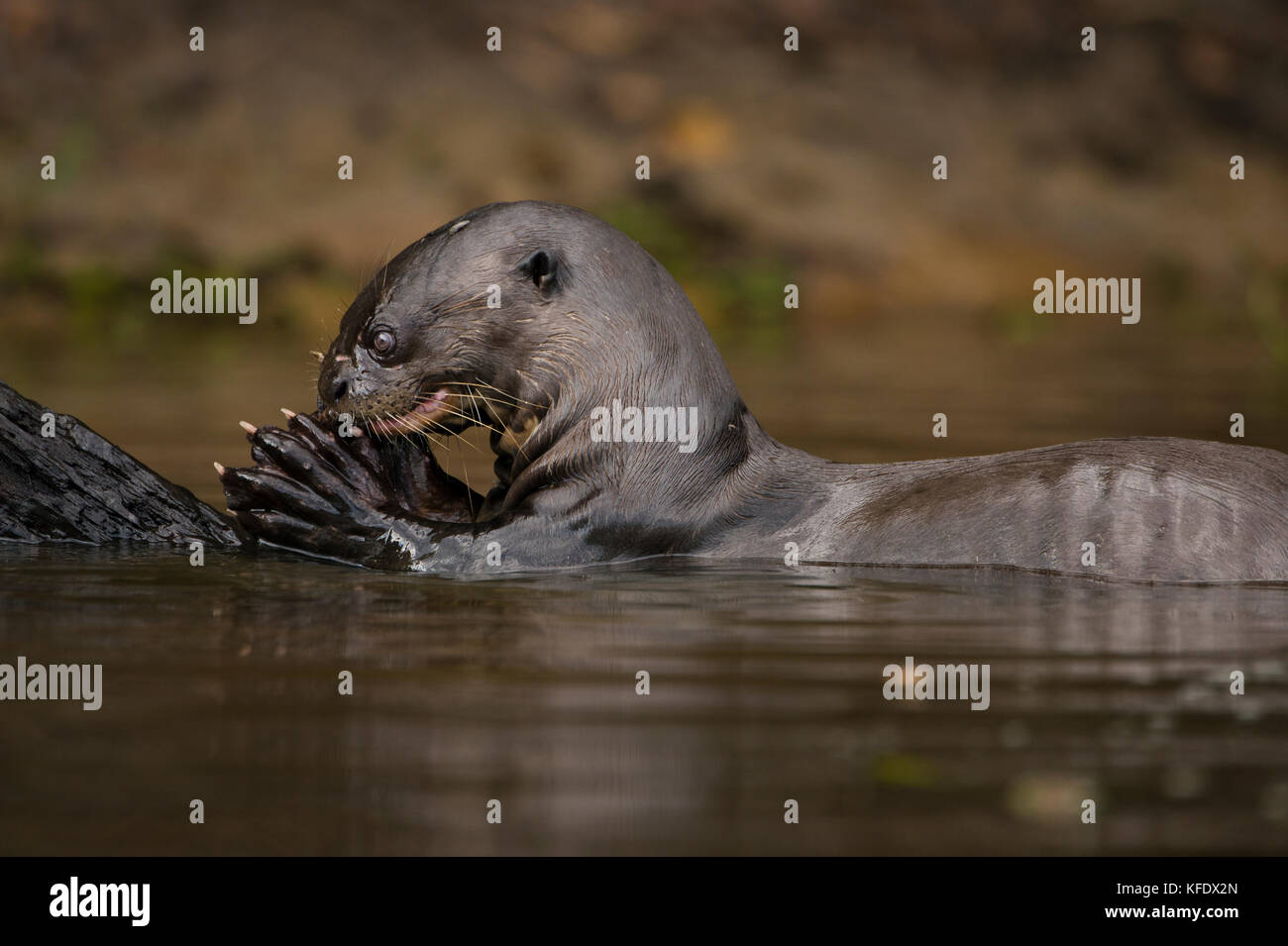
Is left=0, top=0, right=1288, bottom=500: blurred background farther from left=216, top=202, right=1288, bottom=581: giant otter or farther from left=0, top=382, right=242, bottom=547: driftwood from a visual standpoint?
left=216, top=202, right=1288, bottom=581: giant otter

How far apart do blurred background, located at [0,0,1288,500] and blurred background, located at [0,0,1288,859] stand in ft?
0.13

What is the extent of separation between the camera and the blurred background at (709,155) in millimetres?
15945

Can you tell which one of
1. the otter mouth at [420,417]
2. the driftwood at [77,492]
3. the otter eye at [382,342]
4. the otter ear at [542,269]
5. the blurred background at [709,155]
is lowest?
the driftwood at [77,492]

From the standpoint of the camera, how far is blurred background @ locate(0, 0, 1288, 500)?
15.9 metres

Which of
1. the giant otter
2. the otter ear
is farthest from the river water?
the otter ear

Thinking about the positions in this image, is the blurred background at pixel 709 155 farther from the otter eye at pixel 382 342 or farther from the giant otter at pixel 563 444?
the otter eye at pixel 382 342

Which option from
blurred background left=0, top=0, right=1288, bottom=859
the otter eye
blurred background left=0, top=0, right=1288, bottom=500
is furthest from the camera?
blurred background left=0, top=0, right=1288, bottom=500

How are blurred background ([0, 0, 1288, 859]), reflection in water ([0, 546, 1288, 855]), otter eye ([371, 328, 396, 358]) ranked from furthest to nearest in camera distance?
otter eye ([371, 328, 396, 358]) < blurred background ([0, 0, 1288, 859]) < reflection in water ([0, 546, 1288, 855])

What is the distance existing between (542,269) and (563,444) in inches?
18.5

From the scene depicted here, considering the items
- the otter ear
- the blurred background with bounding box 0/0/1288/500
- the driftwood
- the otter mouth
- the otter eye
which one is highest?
the blurred background with bounding box 0/0/1288/500

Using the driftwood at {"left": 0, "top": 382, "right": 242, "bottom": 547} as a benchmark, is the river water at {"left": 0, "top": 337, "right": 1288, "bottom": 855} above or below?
below


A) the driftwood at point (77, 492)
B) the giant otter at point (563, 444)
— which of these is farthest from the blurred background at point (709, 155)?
the giant otter at point (563, 444)

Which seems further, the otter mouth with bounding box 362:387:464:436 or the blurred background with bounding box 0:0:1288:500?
the blurred background with bounding box 0:0:1288:500
